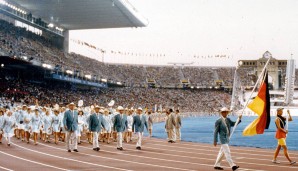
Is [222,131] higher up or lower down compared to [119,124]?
higher up

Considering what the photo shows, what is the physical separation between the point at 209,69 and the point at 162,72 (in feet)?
37.0

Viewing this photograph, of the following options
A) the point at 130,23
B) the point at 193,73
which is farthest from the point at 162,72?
the point at 130,23

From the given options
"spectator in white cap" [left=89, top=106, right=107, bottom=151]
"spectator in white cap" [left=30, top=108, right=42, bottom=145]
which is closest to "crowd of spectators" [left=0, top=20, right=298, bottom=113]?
"spectator in white cap" [left=30, top=108, right=42, bottom=145]

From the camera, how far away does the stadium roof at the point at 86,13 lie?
4812cm

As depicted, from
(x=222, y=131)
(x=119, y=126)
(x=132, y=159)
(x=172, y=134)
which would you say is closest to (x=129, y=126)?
(x=172, y=134)

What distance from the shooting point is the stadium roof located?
48.1 meters

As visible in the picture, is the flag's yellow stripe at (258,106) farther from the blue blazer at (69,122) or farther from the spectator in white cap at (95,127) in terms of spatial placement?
the blue blazer at (69,122)

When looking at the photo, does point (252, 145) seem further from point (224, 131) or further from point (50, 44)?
point (50, 44)

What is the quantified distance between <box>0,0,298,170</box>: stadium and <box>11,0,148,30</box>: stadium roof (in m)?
0.12

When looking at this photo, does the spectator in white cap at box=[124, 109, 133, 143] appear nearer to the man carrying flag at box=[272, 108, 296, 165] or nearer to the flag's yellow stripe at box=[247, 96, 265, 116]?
the man carrying flag at box=[272, 108, 296, 165]

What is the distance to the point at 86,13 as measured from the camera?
53031mm

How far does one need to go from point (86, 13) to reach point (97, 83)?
36.3 feet

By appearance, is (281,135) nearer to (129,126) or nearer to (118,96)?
(129,126)

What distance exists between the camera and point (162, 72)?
268ft
